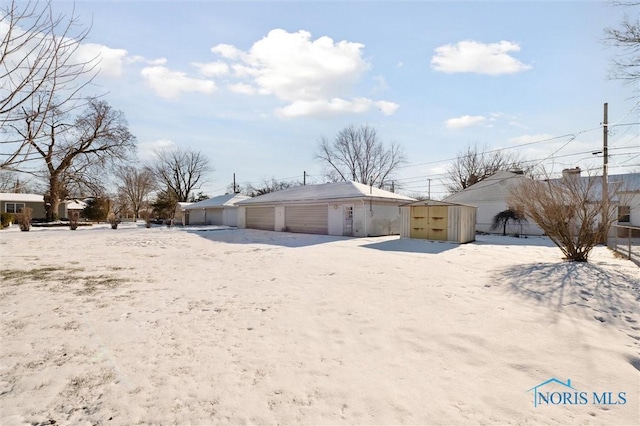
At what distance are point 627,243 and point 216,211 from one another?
33.6 m

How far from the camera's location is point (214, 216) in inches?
1395

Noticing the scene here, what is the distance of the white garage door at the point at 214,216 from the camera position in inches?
1359

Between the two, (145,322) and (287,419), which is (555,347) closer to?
(287,419)

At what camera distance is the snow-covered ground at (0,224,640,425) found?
8.11ft

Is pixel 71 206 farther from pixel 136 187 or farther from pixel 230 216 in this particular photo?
pixel 230 216

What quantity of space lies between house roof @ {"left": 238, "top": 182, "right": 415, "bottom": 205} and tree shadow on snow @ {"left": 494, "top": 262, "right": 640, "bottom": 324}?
10.8m

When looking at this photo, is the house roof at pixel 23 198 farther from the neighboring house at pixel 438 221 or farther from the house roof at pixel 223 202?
the neighboring house at pixel 438 221

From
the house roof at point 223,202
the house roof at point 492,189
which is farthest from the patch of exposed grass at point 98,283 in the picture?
the house roof at point 223,202

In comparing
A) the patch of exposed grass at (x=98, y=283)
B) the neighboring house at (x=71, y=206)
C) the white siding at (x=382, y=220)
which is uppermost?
the neighboring house at (x=71, y=206)

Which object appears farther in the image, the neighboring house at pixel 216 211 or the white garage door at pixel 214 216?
the white garage door at pixel 214 216

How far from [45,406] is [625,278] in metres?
10.6

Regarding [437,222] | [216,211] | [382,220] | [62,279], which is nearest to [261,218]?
[382,220]

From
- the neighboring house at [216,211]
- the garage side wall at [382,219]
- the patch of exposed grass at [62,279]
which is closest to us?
the patch of exposed grass at [62,279]

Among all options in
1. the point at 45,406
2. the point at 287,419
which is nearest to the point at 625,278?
the point at 287,419
